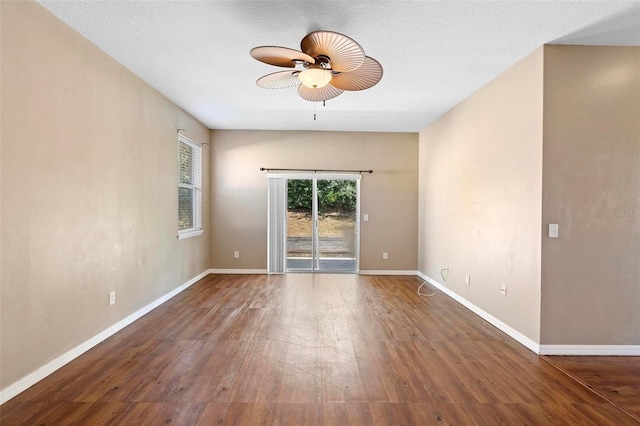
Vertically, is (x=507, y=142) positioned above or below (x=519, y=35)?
below

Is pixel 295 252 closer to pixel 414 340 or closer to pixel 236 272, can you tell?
pixel 236 272

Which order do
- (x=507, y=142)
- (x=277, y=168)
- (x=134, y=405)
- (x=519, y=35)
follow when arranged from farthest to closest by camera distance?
1. (x=277, y=168)
2. (x=507, y=142)
3. (x=519, y=35)
4. (x=134, y=405)

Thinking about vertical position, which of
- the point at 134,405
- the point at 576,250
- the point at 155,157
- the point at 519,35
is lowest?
the point at 134,405

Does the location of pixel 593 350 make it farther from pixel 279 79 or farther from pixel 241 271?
pixel 241 271

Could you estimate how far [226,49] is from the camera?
2697 millimetres

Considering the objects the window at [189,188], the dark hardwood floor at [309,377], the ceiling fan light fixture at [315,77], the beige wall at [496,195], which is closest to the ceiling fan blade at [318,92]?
the ceiling fan light fixture at [315,77]

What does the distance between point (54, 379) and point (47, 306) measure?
0.52 m

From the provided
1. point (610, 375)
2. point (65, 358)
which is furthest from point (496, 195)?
point (65, 358)

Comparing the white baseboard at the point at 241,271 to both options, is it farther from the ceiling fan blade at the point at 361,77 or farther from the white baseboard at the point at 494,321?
the ceiling fan blade at the point at 361,77

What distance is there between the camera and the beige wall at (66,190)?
6.39 ft

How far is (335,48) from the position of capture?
2008mm

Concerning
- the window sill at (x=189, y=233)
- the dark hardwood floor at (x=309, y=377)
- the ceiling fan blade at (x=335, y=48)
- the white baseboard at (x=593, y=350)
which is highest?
the ceiling fan blade at (x=335, y=48)

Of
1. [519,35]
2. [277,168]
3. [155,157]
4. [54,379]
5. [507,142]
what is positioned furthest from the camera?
[277,168]

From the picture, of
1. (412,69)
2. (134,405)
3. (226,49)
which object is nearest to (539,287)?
(412,69)
